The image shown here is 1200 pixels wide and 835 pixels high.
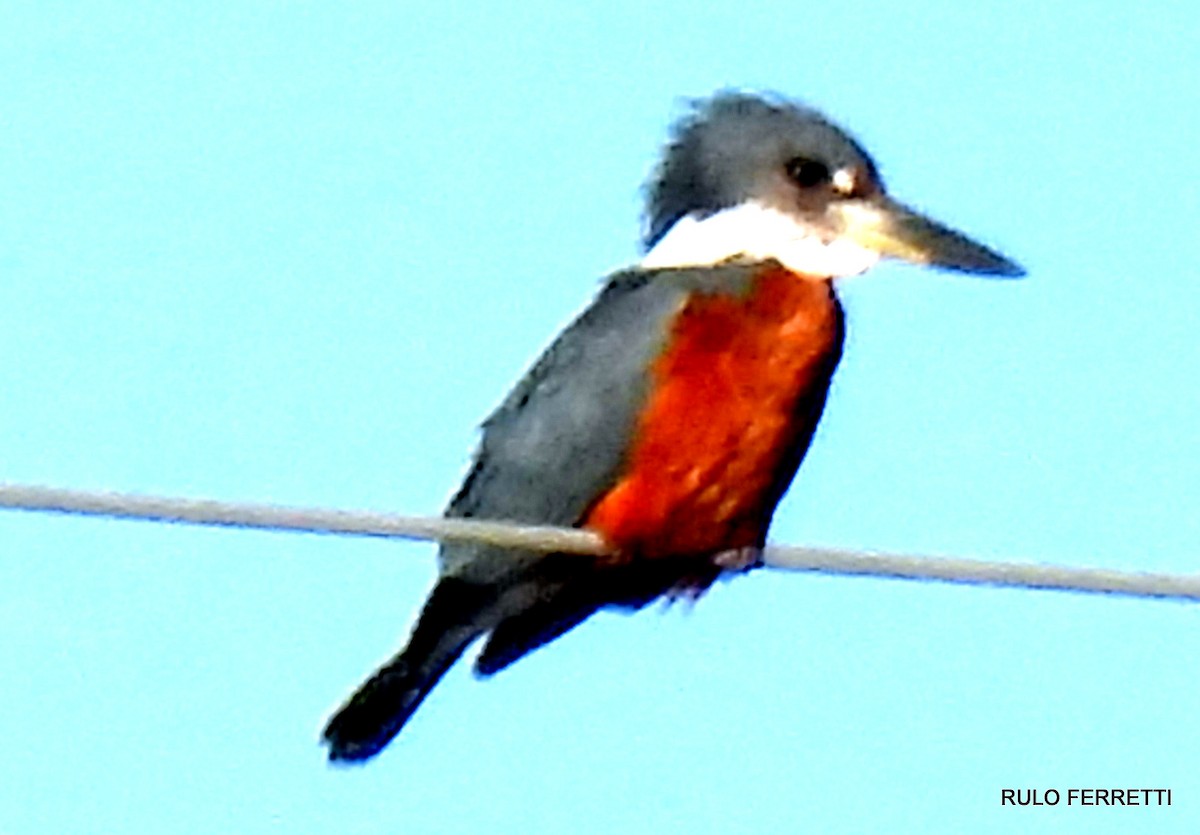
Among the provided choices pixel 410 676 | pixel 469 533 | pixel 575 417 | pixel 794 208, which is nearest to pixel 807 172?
pixel 794 208

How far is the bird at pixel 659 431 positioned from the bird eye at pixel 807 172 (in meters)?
0.01

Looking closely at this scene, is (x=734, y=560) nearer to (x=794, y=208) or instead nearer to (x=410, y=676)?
(x=410, y=676)

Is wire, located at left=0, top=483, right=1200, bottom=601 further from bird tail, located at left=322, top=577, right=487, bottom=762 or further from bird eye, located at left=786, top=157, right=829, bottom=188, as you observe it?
bird eye, located at left=786, top=157, right=829, bottom=188

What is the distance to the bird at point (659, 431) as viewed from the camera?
17.9 ft

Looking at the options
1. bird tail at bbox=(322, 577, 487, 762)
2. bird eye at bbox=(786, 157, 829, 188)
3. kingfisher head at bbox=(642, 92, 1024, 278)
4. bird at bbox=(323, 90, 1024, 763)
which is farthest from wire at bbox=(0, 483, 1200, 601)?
bird eye at bbox=(786, 157, 829, 188)

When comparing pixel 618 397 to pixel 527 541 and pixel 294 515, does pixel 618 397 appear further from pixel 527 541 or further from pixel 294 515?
pixel 294 515

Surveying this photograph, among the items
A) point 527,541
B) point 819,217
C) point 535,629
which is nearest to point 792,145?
point 819,217

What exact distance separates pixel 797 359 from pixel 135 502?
2016 millimetres

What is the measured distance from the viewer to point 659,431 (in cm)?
545

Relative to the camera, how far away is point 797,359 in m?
5.57

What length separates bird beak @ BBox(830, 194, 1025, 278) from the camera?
234 inches

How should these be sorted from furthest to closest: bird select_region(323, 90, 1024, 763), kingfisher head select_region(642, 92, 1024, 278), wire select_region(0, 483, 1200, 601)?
kingfisher head select_region(642, 92, 1024, 278), bird select_region(323, 90, 1024, 763), wire select_region(0, 483, 1200, 601)

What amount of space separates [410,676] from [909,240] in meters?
1.22

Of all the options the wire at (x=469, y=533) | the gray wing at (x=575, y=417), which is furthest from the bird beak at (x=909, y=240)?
the wire at (x=469, y=533)
